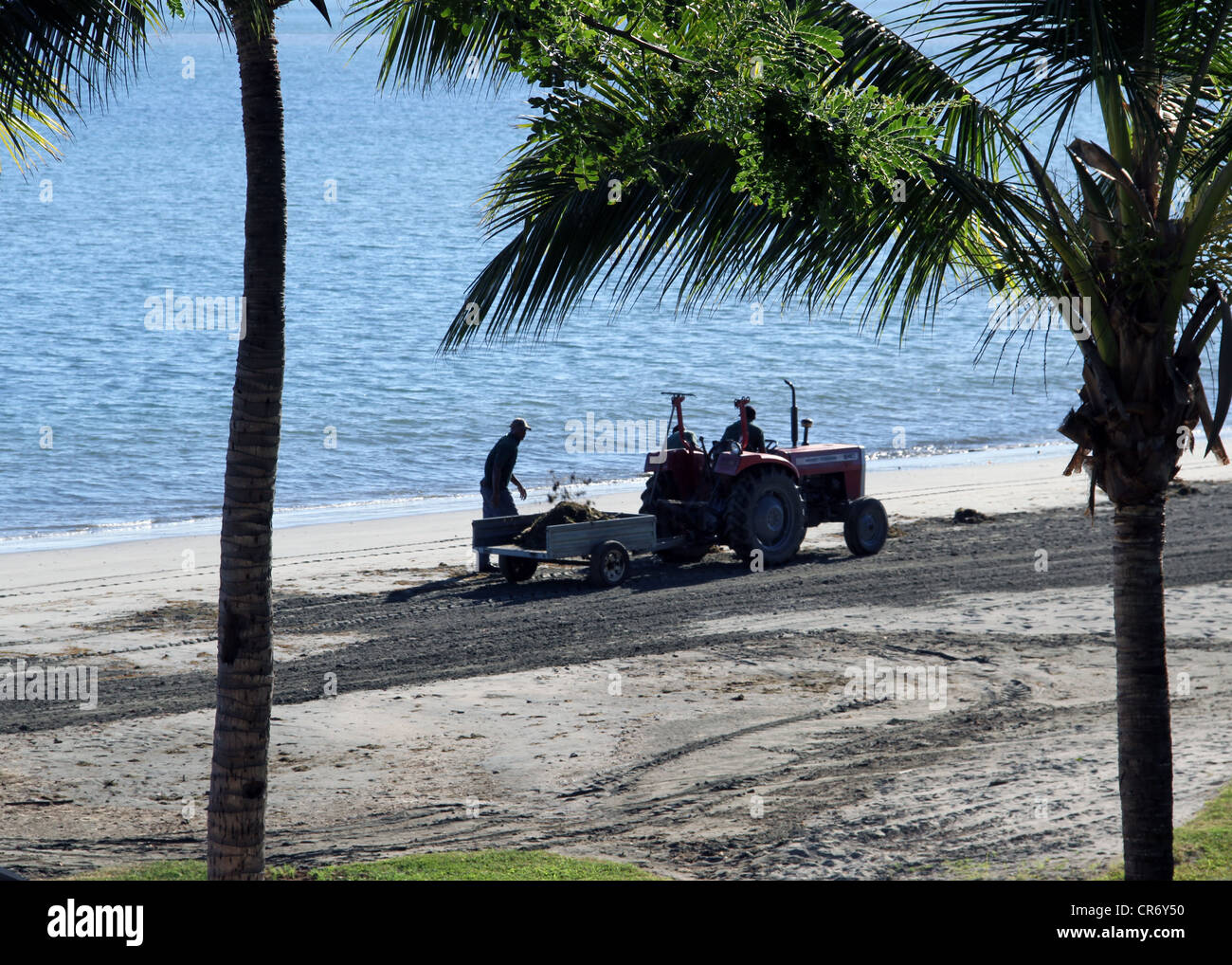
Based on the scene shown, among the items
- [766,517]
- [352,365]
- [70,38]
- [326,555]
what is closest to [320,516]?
[326,555]

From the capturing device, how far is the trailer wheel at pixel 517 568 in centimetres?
1434

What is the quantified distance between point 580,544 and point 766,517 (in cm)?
245

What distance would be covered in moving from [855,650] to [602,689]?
2.42 metres

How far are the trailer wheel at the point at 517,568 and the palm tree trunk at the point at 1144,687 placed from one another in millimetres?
9687

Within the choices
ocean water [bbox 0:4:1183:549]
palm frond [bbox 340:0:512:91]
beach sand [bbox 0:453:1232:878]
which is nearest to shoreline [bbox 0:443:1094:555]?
ocean water [bbox 0:4:1183:549]

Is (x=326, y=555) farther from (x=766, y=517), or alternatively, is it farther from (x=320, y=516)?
(x=766, y=517)

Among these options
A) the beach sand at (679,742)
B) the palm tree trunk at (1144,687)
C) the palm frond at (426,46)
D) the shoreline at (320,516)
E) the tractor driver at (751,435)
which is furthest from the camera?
the shoreline at (320,516)

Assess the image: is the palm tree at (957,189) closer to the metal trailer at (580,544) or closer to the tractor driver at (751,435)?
the metal trailer at (580,544)

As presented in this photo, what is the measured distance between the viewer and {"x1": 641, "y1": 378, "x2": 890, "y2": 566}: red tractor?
48.2 ft

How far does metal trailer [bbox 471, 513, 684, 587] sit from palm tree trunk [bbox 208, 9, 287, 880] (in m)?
8.62

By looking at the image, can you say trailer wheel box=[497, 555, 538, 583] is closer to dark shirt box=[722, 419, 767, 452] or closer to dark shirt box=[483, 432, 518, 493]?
dark shirt box=[483, 432, 518, 493]

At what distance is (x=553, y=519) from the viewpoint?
14.3 m

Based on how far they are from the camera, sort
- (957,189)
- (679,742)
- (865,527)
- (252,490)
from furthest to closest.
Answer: (865,527), (679,742), (957,189), (252,490)

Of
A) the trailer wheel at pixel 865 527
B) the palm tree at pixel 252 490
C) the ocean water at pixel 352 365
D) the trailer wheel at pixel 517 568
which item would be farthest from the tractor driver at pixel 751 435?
the palm tree at pixel 252 490
